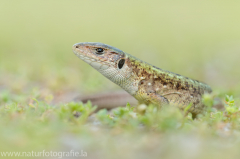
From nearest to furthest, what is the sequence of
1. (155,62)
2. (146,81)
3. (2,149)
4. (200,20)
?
1. (2,149)
2. (146,81)
3. (155,62)
4. (200,20)

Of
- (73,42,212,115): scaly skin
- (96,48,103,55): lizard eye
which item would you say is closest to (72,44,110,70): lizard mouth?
(73,42,212,115): scaly skin

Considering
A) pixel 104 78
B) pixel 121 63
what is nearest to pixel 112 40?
pixel 104 78

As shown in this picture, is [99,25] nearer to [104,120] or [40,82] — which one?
[40,82]

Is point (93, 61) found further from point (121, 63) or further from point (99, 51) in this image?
point (121, 63)

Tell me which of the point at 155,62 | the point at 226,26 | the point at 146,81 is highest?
the point at 226,26

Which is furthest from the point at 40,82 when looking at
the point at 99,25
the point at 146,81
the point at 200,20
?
the point at 200,20

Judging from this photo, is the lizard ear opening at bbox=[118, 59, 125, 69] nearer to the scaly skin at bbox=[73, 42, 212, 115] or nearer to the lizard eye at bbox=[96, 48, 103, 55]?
the scaly skin at bbox=[73, 42, 212, 115]
